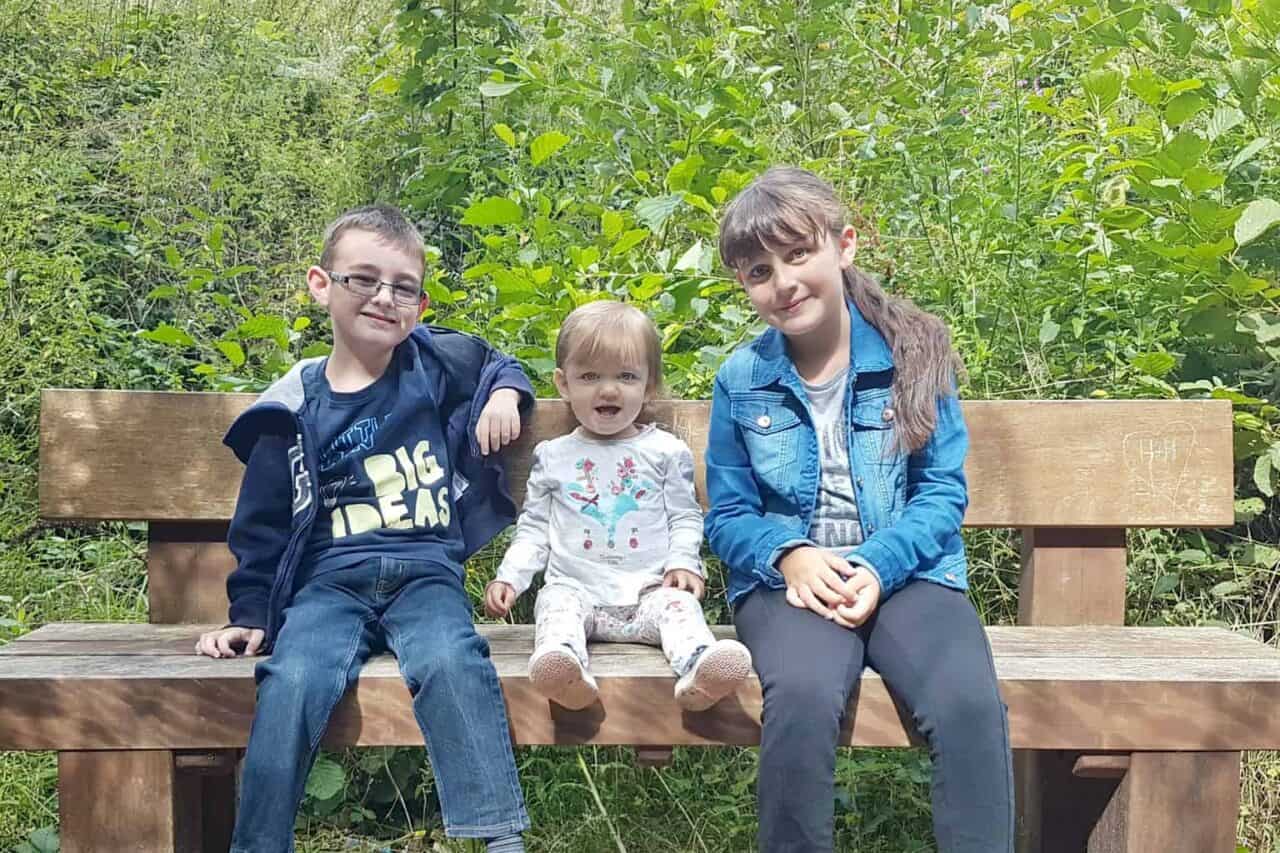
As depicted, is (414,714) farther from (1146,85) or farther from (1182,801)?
(1146,85)

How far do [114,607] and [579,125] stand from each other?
74.9 inches

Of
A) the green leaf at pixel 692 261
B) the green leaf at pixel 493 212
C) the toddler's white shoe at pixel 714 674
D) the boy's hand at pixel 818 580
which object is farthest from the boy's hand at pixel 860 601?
the green leaf at pixel 493 212

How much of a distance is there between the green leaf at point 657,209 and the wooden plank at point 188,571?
1.21m

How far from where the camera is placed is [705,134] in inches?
135

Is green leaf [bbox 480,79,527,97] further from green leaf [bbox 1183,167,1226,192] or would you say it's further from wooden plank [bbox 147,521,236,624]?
green leaf [bbox 1183,167,1226,192]

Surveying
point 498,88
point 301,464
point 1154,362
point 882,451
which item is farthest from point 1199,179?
point 301,464

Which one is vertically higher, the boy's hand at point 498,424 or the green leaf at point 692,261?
the green leaf at point 692,261

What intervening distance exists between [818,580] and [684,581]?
1.11 feet

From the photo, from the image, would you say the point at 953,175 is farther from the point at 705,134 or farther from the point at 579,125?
the point at 579,125

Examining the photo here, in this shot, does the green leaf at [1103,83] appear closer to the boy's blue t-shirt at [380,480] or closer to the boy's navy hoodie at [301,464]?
the boy's navy hoodie at [301,464]

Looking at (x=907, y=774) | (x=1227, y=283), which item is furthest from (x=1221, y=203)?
(x=907, y=774)

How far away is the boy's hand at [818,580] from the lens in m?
2.37

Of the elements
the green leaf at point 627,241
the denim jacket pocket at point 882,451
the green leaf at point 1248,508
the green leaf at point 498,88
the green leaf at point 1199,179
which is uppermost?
the green leaf at point 498,88

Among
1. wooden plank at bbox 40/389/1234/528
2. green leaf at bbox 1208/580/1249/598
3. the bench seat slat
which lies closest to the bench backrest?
wooden plank at bbox 40/389/1234/528
